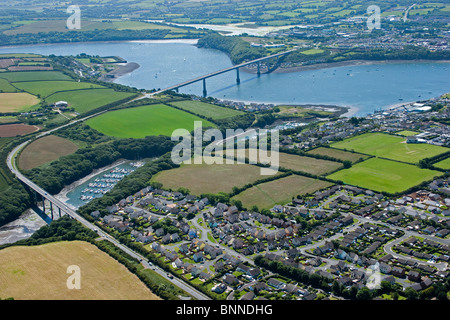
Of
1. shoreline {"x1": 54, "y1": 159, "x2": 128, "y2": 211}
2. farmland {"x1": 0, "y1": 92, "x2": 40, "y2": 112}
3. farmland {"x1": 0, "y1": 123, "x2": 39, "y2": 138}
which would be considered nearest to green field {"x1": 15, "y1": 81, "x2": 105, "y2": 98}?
farmland {"x1": 0, "y1": 92, "x2": 40, "y2": 112}

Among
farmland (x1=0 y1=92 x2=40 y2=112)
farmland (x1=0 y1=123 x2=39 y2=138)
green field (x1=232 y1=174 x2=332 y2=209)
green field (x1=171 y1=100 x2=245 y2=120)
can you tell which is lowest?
green field (x1=232 y1=174 x2=332 y2=209)

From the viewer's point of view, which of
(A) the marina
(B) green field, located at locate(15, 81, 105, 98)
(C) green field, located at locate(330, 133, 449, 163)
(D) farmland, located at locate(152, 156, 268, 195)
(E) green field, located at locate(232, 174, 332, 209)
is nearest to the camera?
(E) green field, located at locate(232, 174, 332, 209)

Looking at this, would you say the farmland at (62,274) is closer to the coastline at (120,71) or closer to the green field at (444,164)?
the green field at (444,164)

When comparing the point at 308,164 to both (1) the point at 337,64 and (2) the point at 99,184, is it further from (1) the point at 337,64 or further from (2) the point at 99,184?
(1) the point at 337,64

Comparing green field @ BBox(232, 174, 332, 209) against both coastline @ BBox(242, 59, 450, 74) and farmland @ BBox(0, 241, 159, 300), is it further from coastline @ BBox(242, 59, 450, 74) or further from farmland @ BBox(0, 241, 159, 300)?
coastline @ BBox(242, 59, 450, 74)

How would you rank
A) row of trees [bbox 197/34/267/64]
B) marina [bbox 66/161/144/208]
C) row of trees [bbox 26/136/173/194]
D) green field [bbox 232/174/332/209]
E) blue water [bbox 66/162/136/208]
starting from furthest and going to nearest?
row of trees [bbox 197/34/267/64], row of trees [bbox 26/136/173/194], marina [bbox 66/161/144/208], blue water [bbox 66/162/136/208], green field [bbox 232/174/332/209]

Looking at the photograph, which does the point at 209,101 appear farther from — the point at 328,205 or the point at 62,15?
the point at 62,15

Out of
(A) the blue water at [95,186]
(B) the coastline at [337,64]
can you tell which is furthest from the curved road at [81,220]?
(B) the coastline at [337,64]

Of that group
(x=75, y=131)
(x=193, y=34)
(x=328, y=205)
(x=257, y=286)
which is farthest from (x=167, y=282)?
(x=193, y=34)
